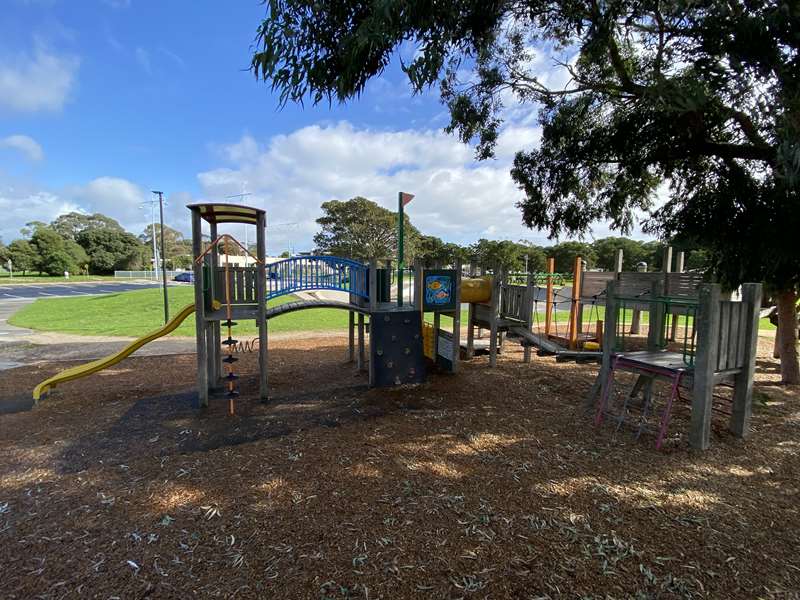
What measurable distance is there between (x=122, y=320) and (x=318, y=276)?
1405cm

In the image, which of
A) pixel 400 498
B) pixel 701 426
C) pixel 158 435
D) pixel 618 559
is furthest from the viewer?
pixel 158 435

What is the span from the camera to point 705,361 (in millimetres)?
4250

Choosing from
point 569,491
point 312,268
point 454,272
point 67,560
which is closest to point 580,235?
point 454,272

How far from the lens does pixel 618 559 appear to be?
2.62 m

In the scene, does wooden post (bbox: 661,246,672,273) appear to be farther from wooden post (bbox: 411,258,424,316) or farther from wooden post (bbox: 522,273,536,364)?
wooden post (bbox: 411,258,424,316)

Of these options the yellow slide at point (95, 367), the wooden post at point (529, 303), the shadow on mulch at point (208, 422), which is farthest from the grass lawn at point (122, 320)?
the shadow on mulch at point (208, 422)

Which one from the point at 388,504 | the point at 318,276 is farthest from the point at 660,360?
the point at 318,276

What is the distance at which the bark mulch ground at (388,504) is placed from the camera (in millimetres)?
2482

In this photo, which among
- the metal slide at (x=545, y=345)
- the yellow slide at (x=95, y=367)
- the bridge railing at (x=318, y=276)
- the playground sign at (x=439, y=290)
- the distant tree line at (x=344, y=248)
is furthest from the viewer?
the distant tree line at (x=344, y=248)

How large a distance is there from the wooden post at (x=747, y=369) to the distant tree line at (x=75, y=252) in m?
78.5

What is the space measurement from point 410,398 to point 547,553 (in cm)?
363

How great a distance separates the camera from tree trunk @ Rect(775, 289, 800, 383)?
7.14 metres

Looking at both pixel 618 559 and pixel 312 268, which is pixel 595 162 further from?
pixel 618 559

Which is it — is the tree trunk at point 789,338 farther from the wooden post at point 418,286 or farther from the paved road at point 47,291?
the paved road at point 47,291
